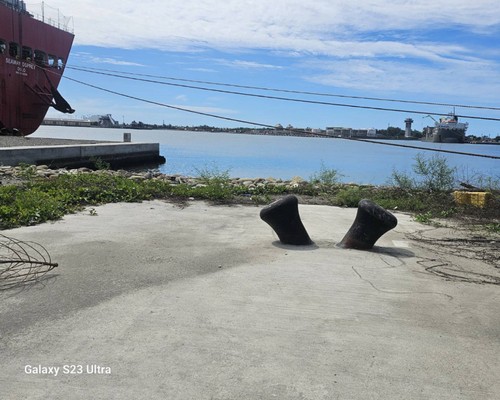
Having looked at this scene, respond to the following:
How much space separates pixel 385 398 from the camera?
113 inches

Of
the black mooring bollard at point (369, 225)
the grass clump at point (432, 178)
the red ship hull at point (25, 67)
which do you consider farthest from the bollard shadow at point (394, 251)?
the red ship hull at point (25, 67)

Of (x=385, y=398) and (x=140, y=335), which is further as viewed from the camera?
(x=140, y=335)

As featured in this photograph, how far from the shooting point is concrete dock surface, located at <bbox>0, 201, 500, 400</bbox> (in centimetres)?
298

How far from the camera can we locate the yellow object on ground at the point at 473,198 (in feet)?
33.6

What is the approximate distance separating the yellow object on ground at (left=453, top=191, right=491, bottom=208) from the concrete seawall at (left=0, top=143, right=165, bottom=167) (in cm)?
1564

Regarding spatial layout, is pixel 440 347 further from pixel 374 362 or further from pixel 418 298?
pixel 418 298

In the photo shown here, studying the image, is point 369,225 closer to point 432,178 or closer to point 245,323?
point 245,323

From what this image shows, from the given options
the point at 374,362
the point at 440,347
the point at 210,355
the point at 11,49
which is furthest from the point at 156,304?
the point at 11,49

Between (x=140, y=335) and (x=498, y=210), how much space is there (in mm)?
8462

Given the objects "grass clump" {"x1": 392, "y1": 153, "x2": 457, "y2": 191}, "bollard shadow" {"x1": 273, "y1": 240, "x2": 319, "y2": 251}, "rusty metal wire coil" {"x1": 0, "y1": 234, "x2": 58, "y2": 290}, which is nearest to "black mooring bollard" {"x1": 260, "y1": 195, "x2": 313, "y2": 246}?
"bollard shadow" {"x1": 273, "y1": 240, "x2": 319, "y2": 251}

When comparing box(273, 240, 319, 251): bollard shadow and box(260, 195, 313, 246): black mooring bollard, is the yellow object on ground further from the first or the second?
box(260, 195, 313, 246): black mooring bollard

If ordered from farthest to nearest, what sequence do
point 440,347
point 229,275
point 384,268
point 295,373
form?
point 384,268
point 229,275
point 440,347
point 295,373

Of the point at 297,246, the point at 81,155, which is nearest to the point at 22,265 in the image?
the point at 297,246

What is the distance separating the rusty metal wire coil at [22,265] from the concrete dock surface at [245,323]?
0.14 meters
